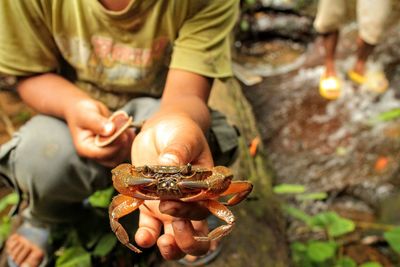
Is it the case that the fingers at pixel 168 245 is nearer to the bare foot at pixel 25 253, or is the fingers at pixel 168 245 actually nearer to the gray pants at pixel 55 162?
the gray pants at pixel 55 162

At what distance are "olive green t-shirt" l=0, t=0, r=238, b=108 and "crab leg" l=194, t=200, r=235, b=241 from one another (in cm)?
67

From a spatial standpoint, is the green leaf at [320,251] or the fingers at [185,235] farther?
the green leaf at [320,251]

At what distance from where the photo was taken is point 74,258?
6.26 ft

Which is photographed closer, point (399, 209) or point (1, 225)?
→ point (1, 225)

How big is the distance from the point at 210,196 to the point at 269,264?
99 centimetres

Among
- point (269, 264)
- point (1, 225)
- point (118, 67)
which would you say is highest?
point (118, 67)

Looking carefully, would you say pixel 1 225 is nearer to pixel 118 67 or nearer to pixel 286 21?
pixel 118 67

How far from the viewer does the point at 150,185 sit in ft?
3.68

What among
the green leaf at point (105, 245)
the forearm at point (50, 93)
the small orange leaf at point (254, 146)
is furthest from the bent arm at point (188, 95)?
the small orange leaf at point (254, 146)

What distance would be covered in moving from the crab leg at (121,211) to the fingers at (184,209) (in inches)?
4.7

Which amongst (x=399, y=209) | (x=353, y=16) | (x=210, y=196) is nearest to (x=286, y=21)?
(x=353, y=16)

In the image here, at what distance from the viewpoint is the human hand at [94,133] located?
1.60 meters

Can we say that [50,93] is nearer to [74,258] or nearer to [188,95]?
[188,95]

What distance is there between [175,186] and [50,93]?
3.13 feet
